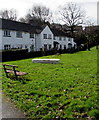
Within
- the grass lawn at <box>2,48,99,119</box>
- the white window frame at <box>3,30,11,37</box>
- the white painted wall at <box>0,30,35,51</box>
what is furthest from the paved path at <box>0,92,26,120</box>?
the white window frame at <box>3,30,11,37</box>

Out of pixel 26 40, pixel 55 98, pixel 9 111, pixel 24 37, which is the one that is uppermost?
pixel 24 37

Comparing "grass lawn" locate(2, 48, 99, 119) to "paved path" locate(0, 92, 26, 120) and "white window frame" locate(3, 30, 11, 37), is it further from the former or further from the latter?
"white window frame" locate(3, 30, 11, 37)

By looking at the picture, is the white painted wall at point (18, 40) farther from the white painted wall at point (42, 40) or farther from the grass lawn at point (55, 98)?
the grass lawn at point (55, 98)

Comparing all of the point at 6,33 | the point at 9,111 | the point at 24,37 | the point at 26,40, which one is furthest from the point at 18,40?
the point at 9,111

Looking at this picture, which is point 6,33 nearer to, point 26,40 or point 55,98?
point 26,40

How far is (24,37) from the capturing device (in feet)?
126

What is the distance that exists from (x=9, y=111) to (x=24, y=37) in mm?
33927

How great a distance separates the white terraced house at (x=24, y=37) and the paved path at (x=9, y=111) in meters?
28.3

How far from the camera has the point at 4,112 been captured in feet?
17.7

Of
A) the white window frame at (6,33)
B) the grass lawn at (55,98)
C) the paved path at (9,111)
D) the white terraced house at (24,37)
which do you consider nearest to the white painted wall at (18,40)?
the white terraced house at (24,37)

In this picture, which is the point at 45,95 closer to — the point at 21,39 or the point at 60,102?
the point at 60,102

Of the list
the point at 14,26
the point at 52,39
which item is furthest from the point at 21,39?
the point at 52,39

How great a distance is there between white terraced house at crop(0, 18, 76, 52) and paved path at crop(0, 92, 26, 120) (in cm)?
2834

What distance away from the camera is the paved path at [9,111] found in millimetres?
5115
